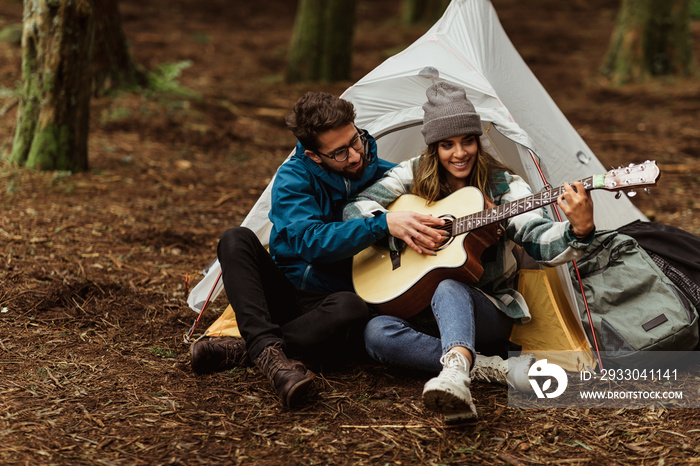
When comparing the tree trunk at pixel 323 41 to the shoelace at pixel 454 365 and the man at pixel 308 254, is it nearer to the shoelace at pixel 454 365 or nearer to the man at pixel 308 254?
the man at pixel 308 254

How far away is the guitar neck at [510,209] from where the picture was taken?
269cm

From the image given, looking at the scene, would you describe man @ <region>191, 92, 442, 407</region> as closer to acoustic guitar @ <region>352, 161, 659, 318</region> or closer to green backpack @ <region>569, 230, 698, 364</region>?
acoustic guitar @ <region>352, 161, 659, 318</region>

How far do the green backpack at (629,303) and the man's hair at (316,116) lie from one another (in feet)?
4.24

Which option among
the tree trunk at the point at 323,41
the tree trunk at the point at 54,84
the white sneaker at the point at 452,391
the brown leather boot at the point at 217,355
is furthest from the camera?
the tree trunk at the point at 323,41

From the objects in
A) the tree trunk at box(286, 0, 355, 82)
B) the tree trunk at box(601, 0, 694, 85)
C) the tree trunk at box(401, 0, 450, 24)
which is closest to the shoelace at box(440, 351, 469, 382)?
the tree trunk at box(286, 0, 355, 82)

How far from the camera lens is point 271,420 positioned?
8.92 ft

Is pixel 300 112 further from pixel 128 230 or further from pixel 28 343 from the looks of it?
pixel 128 230

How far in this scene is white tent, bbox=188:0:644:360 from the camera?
11.4 feet

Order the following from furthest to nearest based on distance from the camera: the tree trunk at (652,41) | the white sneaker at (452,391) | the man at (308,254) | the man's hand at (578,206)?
1. the tree trunk at (652,41)
2. the man at (308,254)
3. the man's hand at (578,206)
4. the white sneaker at (452,391)

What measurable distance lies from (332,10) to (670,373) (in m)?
8.03

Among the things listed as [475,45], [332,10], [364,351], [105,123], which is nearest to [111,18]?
[105,123]

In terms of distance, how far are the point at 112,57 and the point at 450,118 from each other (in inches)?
232

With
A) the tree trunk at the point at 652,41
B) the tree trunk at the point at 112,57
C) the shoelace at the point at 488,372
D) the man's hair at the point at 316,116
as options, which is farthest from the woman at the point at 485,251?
the tree trunk at the point at 652,41

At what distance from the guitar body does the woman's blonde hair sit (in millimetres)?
65
